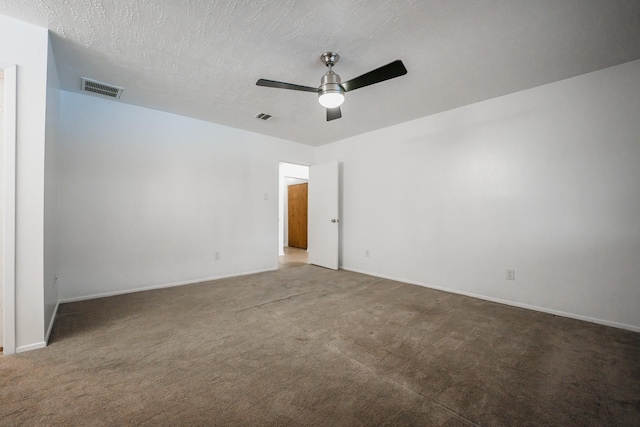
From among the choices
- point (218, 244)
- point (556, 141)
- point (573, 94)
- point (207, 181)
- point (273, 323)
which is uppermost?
point (573, 94)

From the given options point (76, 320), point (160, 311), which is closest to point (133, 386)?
point (160, 311)

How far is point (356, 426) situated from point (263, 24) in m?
2.61

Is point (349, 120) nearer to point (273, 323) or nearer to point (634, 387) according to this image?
point (273, 323)

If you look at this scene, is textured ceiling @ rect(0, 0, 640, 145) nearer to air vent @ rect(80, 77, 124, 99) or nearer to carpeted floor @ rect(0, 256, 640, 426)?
air vent @ rect(80, 77, 124, 99)

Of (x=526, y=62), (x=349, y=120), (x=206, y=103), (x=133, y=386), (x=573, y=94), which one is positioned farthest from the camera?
(x=349, y=120)

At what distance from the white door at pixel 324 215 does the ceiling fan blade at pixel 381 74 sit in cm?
262

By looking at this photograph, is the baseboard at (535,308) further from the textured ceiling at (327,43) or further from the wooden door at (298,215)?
the wooden door at (298,215)

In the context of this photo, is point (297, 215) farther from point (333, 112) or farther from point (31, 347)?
point (31, 347)

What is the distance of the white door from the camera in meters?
4.92

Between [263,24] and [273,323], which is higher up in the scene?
[263,24]

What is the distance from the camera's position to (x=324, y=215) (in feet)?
16.9

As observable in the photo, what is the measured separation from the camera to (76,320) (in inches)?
98.9

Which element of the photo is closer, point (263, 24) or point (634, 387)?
point (634, 387)

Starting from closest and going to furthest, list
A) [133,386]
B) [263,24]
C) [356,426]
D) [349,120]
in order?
[356,426] → [133,386] → [263,24] → [349,120]
